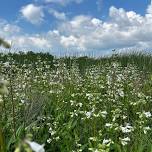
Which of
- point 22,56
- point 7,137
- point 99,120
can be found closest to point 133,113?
point 99,120

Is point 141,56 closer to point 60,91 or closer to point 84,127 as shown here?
point 60,91

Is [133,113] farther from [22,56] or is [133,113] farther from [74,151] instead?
[22,56]

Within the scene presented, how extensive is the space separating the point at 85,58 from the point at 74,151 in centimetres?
1663

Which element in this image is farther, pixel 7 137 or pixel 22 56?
pixel 22 56

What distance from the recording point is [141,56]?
72.8 feet

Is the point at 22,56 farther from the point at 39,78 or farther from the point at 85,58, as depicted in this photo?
the point at 39,78

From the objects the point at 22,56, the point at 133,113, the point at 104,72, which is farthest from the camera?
the point at 22,56

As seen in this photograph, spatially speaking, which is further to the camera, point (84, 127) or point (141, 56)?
point (141, 56)

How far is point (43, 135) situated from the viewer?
6.64 m

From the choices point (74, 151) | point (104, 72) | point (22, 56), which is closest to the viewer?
point (74, 151)

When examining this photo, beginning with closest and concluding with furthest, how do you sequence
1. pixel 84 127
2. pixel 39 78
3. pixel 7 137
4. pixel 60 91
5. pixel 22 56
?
pixel 7 137 < pixel 84 127 < pixel 60 91 < pixel 39 78 < pixel 22 56

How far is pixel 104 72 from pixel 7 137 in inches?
285

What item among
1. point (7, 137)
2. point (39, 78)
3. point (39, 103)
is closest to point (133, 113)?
point (39, 103)

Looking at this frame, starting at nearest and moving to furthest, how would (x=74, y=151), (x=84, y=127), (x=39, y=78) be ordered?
1. (x=74, y=151)
2. (x=84, y=127)
3. (x=39, y=78)
